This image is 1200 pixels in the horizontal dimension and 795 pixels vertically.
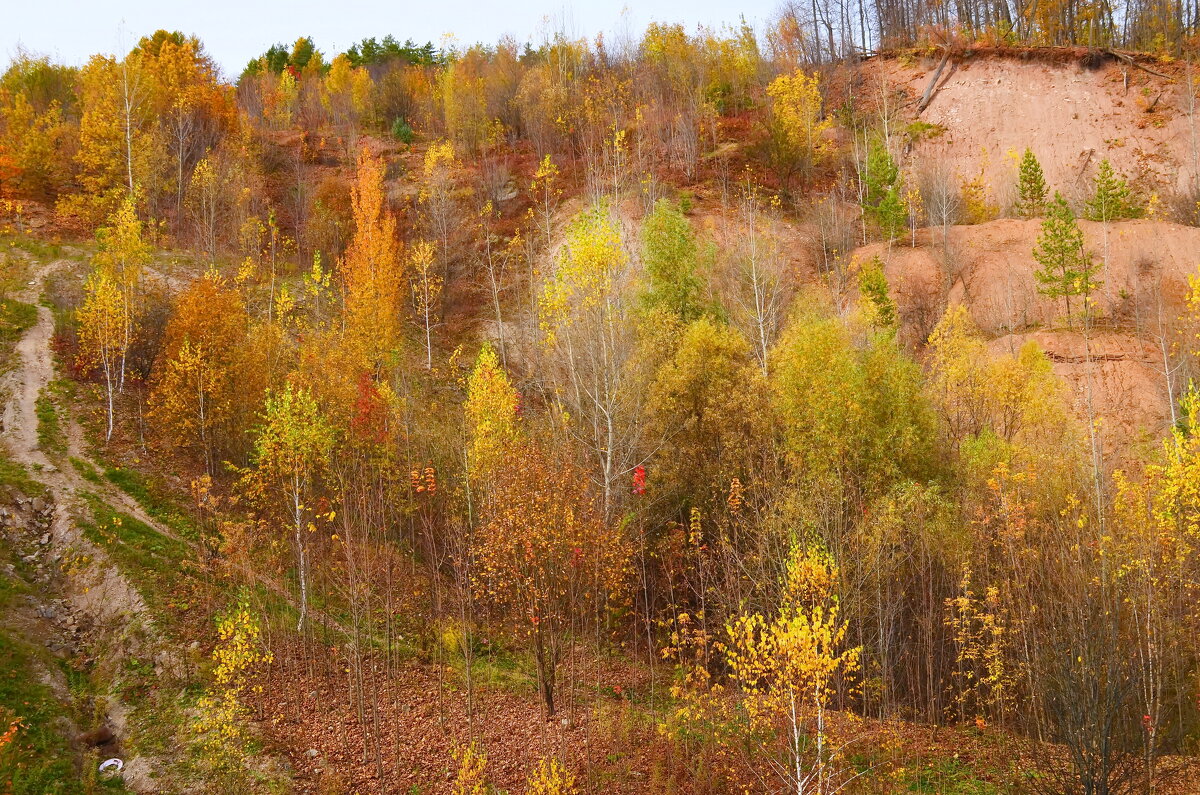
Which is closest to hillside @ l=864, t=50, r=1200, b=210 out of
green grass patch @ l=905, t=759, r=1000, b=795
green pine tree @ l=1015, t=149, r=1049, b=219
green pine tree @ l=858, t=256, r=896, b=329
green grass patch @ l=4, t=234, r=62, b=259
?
green pine tree @ l=1015, t=149, r=1049, b=219

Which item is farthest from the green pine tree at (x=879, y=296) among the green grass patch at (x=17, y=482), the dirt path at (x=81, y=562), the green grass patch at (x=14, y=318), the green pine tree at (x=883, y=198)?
the green grass patch at (x=14, y=318)

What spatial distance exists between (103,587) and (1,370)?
14.2 metres

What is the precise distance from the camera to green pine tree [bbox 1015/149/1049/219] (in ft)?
155

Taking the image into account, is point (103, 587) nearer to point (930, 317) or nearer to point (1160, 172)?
point (930, 317)

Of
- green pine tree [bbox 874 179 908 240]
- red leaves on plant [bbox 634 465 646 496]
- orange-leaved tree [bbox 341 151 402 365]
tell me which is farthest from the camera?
green pine tree [bbox 874 179 908 240]

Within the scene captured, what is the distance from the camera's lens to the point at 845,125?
6244 cm

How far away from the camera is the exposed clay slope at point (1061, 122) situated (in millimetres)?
52312

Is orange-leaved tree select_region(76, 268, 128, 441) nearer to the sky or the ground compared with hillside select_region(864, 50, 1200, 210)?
nearer to the ground

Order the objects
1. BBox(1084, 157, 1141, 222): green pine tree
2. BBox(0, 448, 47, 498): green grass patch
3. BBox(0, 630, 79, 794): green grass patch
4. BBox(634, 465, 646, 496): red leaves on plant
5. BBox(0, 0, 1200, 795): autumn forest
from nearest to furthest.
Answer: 1. BBox(0, 630, 79, 794): green grass patch
2. BBox(0, 0, 1200, 795): autumn forest
3. BBox(0, 448, 47, 498): green grass patch
4. BBox(634, 465, 646, 496): red leaves on plant
5. BBox(1084, 157, 1141, 222): green pine tree

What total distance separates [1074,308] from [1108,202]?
28.4ft

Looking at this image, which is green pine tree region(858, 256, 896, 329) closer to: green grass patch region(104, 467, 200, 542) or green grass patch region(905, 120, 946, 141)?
green grass patch region(905, 120, 946, 141)

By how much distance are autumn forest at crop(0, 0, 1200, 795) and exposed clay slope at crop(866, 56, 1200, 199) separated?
37 cm

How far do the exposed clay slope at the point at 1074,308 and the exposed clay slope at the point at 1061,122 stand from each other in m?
10.8

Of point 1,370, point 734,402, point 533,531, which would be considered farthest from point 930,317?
point 1,370
